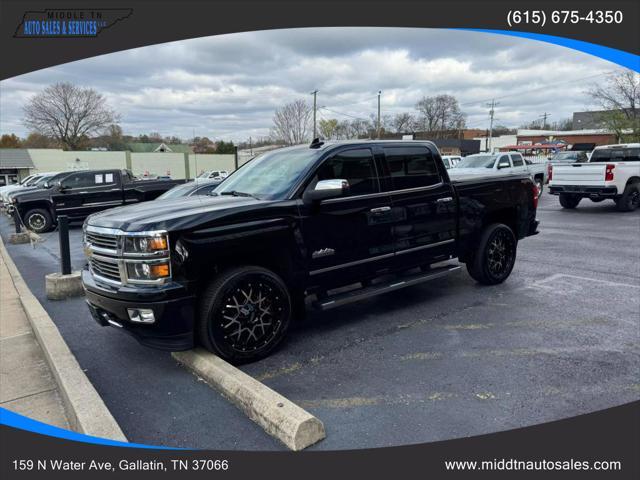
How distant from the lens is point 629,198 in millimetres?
14297

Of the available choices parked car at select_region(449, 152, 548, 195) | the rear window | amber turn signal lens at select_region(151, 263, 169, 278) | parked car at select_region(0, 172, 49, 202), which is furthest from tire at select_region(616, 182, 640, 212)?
parked car at select_region(0, 172, 49, 202)

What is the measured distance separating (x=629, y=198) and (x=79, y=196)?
17.7m

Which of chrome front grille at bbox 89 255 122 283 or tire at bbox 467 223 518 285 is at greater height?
chrome front grille at bbox 89 255 122 283

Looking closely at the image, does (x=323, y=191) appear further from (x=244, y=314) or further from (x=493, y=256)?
(x=493, y=256)

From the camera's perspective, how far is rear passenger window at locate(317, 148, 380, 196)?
476 cm

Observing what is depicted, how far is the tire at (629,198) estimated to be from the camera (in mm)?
14234

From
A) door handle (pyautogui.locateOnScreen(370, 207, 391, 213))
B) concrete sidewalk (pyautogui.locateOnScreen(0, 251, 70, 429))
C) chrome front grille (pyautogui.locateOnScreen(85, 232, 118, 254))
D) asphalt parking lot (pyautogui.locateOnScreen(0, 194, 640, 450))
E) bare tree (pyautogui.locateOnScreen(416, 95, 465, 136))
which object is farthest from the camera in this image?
bare tree (pyautogui.locateOnScreen(416, 95, 465, 136))

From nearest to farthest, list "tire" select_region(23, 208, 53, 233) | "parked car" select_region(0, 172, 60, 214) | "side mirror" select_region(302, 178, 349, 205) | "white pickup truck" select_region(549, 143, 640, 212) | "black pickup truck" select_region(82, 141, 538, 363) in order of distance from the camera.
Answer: "black pickup truck" select_region(82, 141, 538, 363) → "side mirror" select_region(302, 178, 349, 205) → "white pickup truck" select_region(549, 143, 640, 212) → "tire" select_region(23, 208, 53, 233) → "parked car" select_region(0, 172, 60, 214)

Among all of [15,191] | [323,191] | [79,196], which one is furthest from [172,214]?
[15,191]

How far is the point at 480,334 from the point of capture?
15.5ft

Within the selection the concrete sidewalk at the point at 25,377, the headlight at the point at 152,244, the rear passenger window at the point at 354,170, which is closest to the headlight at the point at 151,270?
the headlight at the point at 152,244

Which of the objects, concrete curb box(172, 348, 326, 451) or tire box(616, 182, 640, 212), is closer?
concrete curb box(172, 348, 326, 451)

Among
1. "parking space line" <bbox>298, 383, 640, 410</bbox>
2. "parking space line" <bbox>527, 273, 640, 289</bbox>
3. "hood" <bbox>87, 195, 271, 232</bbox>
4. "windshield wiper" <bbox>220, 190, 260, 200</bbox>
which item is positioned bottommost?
"parking space line" <bbox>298, 383, 640, 410</bbox>

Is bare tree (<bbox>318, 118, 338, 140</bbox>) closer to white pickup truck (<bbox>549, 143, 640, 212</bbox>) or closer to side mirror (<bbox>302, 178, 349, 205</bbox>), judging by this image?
white pickup truck (<bbox>549, 143, 640, 212</bbox>)
